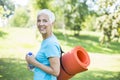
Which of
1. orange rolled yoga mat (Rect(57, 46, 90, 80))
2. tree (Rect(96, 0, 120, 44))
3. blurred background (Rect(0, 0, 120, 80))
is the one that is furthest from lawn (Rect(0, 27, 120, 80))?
orange rolled yoga mat (Rect(57, 46, 90, 80))

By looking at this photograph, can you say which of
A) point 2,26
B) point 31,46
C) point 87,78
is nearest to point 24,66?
point 31,46

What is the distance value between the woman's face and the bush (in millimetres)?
2515

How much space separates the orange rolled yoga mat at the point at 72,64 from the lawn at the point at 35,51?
2.51m

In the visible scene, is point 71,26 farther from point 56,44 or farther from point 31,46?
point 56,44

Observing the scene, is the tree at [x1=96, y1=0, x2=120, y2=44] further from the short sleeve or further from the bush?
the short sleeve

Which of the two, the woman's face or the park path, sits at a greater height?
the woman's face

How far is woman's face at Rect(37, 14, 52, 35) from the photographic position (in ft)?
4.94

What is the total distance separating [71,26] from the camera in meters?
4.17

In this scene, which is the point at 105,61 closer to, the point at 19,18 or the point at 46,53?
the point at 19,18

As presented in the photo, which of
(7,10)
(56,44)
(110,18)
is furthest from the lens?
(110,18)

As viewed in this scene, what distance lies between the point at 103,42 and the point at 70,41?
519 millimetres

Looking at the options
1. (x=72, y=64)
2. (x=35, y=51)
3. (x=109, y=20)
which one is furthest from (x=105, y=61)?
(x=72, y=64)

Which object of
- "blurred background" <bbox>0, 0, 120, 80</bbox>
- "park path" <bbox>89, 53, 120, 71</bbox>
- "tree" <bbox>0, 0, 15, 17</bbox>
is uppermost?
"tree" <bbox>0, 0, 15, 17</bbox>

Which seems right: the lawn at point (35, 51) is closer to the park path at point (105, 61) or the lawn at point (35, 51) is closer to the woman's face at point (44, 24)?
the park path at point (105, 61)
